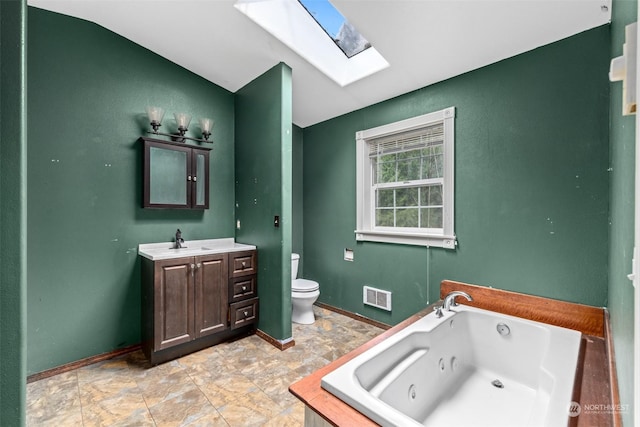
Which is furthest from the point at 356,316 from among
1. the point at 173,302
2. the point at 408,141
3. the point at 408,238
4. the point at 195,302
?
the point at 408,141

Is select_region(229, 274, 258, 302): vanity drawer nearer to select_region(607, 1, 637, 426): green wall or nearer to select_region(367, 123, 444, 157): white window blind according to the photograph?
select_region(367, 123, 444, 157): white window blind

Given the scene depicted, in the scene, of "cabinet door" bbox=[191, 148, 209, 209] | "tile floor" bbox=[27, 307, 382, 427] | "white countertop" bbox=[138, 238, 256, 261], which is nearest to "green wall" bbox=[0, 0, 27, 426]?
"tile floor" bbox=[27, 307, 382, 427]

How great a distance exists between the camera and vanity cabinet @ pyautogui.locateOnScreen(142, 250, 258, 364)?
208cm

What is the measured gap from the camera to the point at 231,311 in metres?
2.45

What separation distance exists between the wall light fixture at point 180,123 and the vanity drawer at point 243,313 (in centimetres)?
164

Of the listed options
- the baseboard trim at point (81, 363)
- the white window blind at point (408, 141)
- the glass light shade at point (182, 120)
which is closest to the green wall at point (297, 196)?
the white window blind at point (408, 141)

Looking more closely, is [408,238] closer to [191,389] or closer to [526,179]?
[526,179]

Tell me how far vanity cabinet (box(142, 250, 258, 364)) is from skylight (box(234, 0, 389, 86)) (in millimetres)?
1867

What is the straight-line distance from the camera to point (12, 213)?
0.49 m

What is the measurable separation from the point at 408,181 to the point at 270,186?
1327mm

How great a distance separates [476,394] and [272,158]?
226 centimetres

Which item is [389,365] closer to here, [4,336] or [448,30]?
[4,336]

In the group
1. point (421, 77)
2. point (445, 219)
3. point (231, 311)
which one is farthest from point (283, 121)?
point (231, 311)

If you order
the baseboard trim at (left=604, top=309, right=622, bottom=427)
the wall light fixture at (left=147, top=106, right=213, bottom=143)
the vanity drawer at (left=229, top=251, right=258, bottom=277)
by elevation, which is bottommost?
the baseboard trim at (left=604, top=309, right=622, bottom=427)
